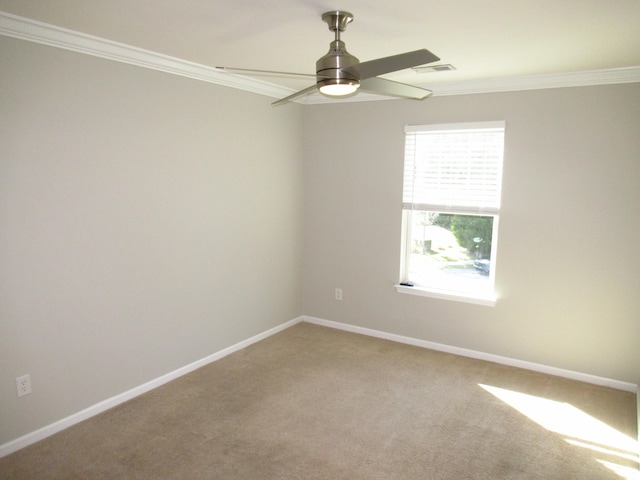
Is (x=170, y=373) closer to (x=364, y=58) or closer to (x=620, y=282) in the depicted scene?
(x=364, y=58)

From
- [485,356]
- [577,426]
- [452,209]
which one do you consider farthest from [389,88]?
[485,356]

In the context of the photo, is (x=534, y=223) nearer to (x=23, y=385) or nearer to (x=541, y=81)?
(x=541, y=81)

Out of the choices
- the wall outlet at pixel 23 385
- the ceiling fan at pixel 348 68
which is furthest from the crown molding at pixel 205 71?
the wall outlet at pixel 23 385

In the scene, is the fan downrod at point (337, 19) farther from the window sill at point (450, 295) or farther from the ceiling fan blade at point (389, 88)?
the window sill at point (450, 295)

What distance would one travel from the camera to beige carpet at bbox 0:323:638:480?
250 cm

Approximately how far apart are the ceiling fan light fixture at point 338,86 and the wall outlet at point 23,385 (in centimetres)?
236

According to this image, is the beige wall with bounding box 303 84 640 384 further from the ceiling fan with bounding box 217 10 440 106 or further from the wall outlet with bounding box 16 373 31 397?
the wall outlet with bounding box 16 373 31 397

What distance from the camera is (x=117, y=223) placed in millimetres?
3023

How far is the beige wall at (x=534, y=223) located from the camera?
3357 millimetres

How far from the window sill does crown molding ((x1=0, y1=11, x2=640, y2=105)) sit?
176 centimetres

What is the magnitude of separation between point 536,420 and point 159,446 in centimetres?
245

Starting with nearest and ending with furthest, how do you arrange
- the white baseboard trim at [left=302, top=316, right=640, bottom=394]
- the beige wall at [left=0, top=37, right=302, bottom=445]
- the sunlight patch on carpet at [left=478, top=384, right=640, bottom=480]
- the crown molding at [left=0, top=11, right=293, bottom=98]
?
the crown molding at [left=0, top=11, right=293, bottom=98] < the beige wall at [left=0, top=37, right=302, bottom=445] < the sunlight patch on carpet at [left=478, top=384, right=640, bottom=480] < the white baseboard trim at [left=302, top=316, right=640, bottom=394]

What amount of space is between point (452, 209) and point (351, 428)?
2089mm

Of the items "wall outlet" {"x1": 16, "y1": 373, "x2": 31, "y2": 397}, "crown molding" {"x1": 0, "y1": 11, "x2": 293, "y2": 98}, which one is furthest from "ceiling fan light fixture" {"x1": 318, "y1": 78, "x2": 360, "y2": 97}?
"wall outlet" {"x1": 16, "y1": 373, "x2": 31, "y2": 397}
